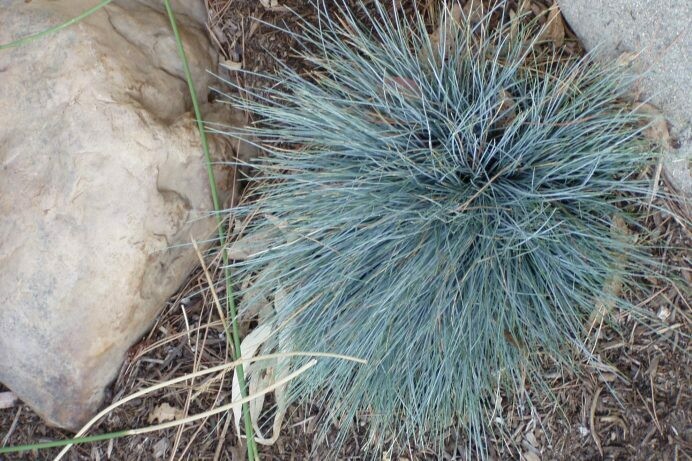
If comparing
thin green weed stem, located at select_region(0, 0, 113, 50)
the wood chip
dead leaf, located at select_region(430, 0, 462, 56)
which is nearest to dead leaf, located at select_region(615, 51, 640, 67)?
dead leaf, located at select_region(430, 0, 462, 56)

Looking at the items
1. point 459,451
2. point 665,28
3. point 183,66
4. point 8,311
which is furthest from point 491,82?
point 8,311

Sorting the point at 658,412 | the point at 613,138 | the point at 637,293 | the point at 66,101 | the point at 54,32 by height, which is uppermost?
the point at 54,32

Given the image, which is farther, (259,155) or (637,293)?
(259,155)

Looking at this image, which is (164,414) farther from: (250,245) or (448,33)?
(448,33)

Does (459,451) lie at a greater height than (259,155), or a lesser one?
lesser

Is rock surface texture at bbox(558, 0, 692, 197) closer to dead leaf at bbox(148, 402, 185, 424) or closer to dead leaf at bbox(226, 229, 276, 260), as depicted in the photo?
dead leaf at bbox(226, 229, 276, 260)

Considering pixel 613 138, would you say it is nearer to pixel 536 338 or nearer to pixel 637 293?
pixel 637 293

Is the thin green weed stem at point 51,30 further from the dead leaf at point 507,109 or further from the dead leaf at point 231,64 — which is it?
the dead leaf at point 507,109
